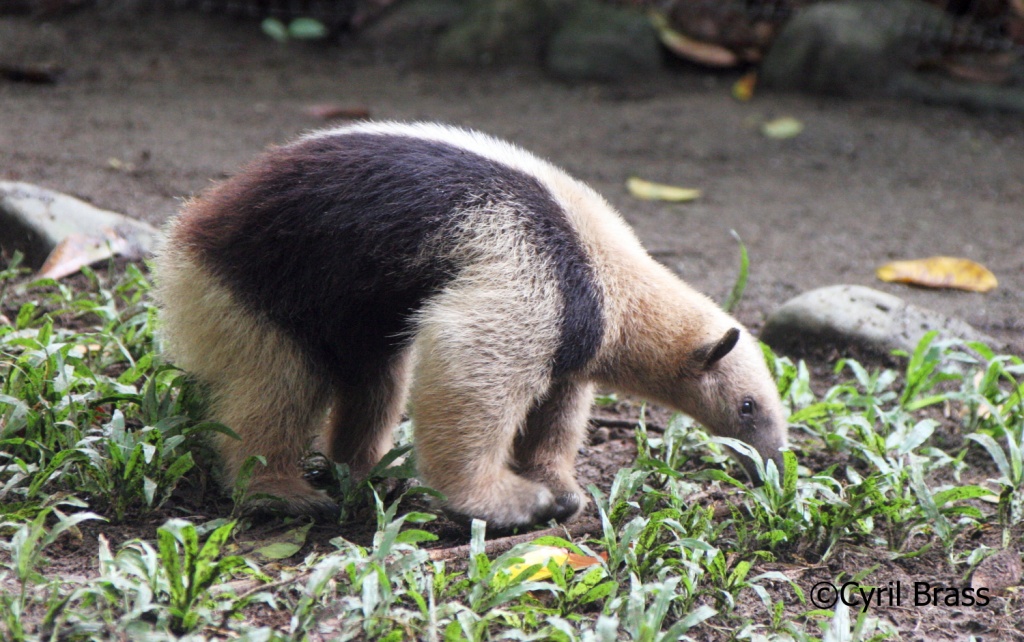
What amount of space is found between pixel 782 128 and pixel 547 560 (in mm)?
7325

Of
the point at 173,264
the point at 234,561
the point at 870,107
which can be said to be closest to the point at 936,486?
the point at 234,561

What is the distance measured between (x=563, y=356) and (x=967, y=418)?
8.16 feet

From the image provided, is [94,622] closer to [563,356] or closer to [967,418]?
[563,356]

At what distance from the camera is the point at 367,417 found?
4.41 meters

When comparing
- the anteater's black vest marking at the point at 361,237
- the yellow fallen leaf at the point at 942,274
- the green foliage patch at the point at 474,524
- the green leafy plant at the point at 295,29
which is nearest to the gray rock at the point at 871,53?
the yellow fallen leaf at the point at 942,274

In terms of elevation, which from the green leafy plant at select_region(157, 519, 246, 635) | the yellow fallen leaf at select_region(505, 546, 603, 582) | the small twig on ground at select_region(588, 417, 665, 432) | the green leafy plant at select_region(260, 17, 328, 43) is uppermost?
the green leafy plant at select_region(260, 17, 328, 43)

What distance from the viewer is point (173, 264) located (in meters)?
4.02

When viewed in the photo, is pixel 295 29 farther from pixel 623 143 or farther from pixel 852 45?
pixel 852 45

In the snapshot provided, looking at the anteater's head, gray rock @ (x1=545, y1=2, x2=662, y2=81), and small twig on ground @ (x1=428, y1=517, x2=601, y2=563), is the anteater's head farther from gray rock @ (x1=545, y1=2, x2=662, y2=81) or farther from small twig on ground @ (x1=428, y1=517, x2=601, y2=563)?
gray rock @ (x1=545, y1=2, x2=662, y2=81)

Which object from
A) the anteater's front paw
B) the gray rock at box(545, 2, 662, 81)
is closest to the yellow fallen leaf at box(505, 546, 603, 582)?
the anteater's front paw

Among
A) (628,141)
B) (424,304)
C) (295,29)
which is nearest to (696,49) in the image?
(628,141)

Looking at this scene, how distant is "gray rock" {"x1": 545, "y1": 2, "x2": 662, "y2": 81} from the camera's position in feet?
36.3

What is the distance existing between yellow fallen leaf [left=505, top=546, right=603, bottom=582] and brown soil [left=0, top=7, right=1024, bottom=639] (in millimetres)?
912

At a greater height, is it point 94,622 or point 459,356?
point 459,356
